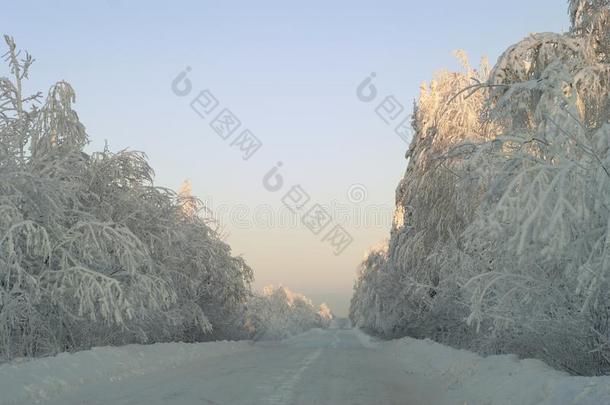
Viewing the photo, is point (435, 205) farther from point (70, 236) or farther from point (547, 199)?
point (547, 199)

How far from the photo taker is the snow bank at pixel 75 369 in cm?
995

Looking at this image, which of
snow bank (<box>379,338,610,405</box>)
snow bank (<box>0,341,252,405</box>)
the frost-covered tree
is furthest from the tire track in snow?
snow bank (<box>0,341,252,405</box>)

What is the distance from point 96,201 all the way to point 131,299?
424 centimetres

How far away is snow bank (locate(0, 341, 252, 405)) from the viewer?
995 cm

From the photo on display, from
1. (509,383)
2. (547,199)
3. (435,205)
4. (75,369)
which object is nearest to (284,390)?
(509,383)

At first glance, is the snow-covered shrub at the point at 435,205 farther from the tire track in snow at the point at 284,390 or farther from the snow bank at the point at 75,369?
the snow bank at the point at 75,369

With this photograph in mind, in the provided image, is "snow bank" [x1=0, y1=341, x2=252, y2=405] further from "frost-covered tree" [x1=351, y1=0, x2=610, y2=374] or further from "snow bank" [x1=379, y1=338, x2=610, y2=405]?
"frost-covered tree" [x1=351, y1=0, x2=610, y2=374]

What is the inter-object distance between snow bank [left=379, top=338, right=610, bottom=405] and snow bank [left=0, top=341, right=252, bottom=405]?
22.4 ft

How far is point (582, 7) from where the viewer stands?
12.7 meters

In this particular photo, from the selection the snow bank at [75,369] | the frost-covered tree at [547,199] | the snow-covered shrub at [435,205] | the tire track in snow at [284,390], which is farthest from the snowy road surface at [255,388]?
the snow-covered shrub at [435,205]

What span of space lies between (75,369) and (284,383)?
426 cm

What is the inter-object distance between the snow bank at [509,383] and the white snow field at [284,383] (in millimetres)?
16

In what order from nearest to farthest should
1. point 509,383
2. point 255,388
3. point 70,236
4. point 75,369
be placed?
Result: point 509,383
point 255,388
point 75,369
point 70,236

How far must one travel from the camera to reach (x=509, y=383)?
10.0m
